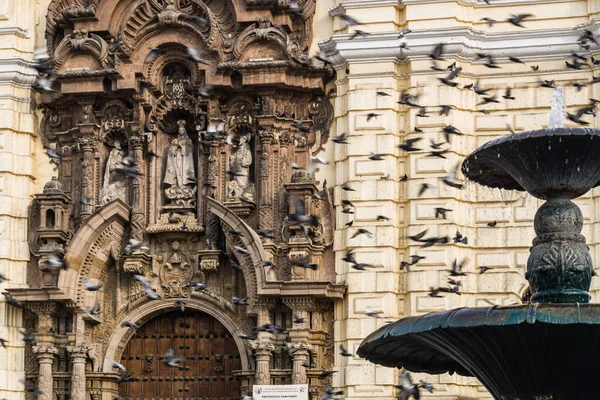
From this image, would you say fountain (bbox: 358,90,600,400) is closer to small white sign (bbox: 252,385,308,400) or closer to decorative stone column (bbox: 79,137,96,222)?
small white sign (bbox: 252,385,308,400)

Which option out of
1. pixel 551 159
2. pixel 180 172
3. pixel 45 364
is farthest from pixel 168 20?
pixel 551 159

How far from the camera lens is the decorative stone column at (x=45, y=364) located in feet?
82.6

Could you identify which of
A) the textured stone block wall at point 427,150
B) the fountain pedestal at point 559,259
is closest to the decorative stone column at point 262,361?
the textured stone block wall at point 427,150

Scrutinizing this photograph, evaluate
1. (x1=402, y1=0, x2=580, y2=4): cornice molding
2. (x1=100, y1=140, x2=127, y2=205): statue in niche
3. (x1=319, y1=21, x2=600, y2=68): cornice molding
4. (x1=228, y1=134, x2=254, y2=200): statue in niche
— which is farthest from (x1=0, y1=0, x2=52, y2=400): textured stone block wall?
(x1=402, y1=0, x2=580, y2=4): cornice molding

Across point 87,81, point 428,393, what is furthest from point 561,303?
point 87,81

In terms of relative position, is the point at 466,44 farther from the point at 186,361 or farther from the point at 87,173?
the point at 186,361

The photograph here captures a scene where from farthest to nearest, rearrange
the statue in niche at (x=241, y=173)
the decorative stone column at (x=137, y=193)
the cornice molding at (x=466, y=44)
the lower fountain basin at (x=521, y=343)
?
1. the decorative stone column at (x=137, y=193)
2. the statue in niche at (x=241, y=173)
3. the cornice molding at (x=466, y=44)
4. the lower fountain basin at (x=521, y=343)

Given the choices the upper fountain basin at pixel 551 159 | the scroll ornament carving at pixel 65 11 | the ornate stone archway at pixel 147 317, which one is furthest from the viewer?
the scroll ornament carving at pixel 65 11

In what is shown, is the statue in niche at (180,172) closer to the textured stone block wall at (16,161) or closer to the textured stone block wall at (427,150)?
the textured stone block wall at (16,161)

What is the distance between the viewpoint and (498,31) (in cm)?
2519

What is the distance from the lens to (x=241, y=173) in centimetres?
2555

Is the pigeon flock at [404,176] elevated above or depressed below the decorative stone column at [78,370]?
above

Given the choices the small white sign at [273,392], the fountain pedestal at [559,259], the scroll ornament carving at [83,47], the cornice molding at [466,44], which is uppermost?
the scroll ornament carving at [83,47]

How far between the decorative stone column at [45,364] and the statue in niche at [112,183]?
2620 mm
